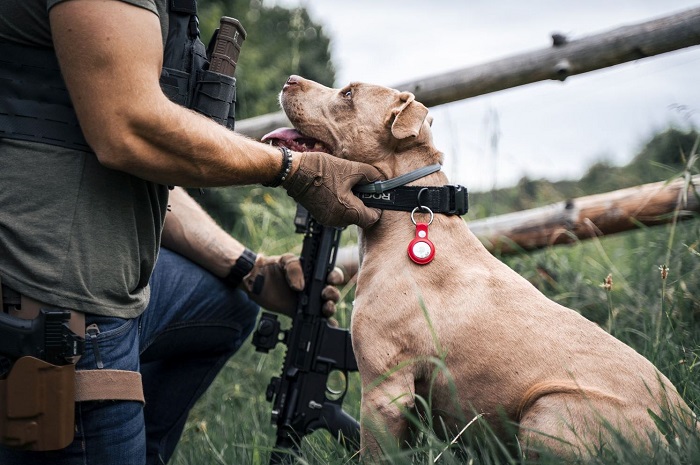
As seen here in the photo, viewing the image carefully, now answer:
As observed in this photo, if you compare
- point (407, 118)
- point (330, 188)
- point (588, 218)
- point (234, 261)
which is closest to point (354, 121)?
point (407, 118)

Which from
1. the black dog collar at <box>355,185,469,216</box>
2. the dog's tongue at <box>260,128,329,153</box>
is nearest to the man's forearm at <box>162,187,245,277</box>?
the dog's tongue at <box>260,128,329,153</box>

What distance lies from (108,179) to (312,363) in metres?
1.46

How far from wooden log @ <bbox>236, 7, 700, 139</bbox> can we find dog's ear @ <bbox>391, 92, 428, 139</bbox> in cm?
159

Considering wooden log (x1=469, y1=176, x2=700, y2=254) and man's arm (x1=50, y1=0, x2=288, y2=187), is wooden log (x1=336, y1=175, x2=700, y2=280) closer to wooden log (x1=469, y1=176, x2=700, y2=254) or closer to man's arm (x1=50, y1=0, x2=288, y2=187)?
wooden log (x1=469, y1=176, x2=700, y2=254)

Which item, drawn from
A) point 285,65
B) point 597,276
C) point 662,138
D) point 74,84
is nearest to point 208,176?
point 74,84

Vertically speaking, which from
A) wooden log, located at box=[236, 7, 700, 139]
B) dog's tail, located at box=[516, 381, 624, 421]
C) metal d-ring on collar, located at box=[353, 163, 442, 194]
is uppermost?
wooden log, located at box=[236, 7, 700, 139]

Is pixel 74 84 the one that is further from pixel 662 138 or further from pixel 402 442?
pixel 662 138

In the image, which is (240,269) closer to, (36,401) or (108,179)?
(108,179)

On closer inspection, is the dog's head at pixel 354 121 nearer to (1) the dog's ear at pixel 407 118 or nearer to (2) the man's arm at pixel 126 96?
(1) the dog's ear at pixel 407 118

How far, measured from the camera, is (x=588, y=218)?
444cm

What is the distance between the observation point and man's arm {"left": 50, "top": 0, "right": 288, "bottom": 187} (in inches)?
83.1

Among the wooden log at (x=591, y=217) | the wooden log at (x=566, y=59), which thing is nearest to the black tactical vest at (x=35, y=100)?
the wooden log at (x=566, y=59)

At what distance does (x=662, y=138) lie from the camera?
5.88 meters

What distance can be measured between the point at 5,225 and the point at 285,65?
9.99m
